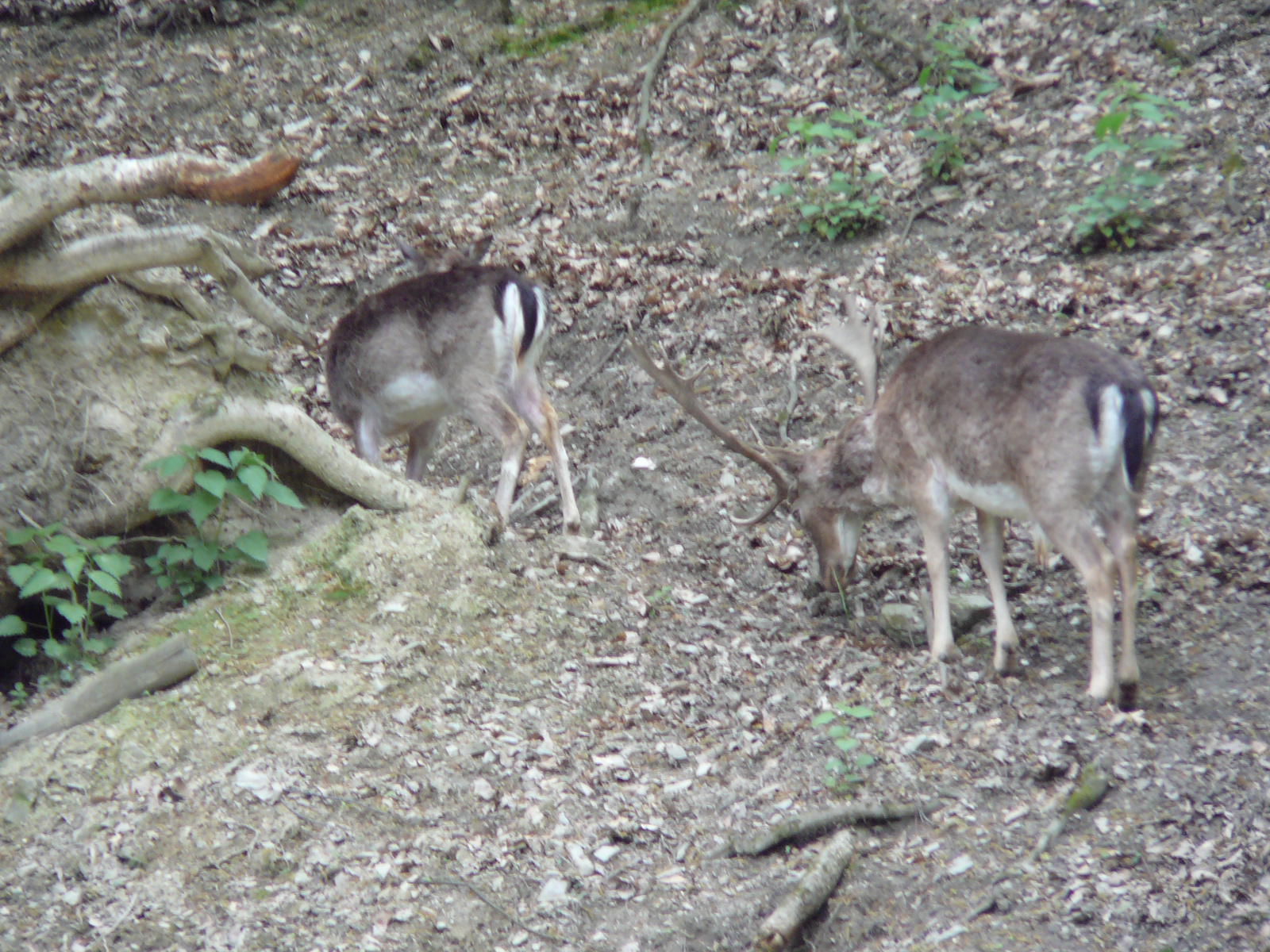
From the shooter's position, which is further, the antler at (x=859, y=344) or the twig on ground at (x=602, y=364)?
the twig on ground at (x=602, y=364)

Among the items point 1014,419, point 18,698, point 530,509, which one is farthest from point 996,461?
point 18,698

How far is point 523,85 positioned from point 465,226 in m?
2.03

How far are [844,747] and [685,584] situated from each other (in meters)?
1.67

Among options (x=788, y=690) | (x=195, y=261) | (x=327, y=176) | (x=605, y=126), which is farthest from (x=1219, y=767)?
(x=327, y=176)

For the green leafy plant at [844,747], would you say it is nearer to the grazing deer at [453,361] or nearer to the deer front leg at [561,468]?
the deer front leg at [561,468]

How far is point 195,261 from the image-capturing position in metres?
5.11

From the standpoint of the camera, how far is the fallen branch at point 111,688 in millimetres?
4207

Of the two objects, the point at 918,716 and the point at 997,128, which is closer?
the point at 918,716

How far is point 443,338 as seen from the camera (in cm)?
666

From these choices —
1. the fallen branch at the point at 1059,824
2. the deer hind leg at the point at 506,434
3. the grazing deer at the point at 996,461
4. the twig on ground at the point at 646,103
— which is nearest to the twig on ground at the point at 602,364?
the deer hind leg at the point at 506,434

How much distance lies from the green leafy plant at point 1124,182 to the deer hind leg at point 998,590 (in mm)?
3062

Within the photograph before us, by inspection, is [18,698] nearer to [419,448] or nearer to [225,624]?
[225,624]

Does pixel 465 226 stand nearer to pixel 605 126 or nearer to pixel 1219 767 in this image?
pixel 605 126

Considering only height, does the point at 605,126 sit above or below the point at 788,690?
above
